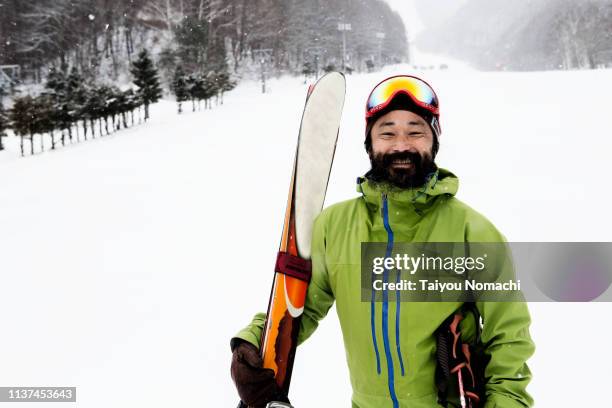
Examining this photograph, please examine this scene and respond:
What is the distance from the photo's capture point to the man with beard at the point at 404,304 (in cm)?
135

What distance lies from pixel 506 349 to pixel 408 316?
1.04 feet

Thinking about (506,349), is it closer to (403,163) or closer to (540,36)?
(403,163)

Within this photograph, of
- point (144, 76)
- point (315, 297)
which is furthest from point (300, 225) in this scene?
point (144, 76)

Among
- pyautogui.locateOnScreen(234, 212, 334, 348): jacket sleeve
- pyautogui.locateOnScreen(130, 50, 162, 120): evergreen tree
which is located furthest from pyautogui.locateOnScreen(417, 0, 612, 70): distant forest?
pyautogui.locateOnScreen(234, 212, 334, 348): jacket sleeve

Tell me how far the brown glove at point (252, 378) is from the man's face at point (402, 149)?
2.87 feet

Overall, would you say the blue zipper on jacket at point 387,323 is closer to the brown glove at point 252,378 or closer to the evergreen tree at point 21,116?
the brown glove at point 252,378

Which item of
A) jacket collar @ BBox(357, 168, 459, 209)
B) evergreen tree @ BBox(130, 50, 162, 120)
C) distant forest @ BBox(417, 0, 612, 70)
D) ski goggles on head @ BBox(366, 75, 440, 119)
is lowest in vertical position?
jacket collar @ BBox(357, 168, 459, 209)

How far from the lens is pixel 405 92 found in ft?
5.16

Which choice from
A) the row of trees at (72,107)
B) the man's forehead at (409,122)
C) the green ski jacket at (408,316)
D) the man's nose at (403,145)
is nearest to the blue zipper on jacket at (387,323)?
the green ski jacket at (408,316)

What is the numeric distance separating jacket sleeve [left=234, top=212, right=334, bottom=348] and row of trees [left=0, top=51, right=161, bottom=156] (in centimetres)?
2075

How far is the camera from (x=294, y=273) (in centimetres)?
178

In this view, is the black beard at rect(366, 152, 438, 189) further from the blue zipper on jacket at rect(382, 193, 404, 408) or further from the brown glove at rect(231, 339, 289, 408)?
the brown glove at rect(231, 339, 289, 408)

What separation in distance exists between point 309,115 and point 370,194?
89cm

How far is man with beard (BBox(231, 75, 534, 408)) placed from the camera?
1.35 metres
